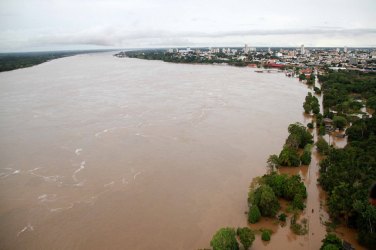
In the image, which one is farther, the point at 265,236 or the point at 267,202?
the point at 267,202

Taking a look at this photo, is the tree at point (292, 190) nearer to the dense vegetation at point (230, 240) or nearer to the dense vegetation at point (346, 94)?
the dense vegetation at point (230, 240)

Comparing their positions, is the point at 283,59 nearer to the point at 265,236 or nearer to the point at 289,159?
the point at 289,159

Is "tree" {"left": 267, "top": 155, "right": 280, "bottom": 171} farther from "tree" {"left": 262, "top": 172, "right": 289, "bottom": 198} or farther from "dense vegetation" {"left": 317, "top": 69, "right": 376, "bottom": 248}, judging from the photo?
"tree" {"left": 262, "top": 172, "right": 289, "bottom": 198}

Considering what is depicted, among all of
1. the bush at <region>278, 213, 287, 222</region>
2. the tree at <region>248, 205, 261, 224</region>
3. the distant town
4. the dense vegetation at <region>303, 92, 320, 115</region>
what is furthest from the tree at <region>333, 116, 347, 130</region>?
the distant town

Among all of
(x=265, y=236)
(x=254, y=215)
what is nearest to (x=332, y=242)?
(x=265, y=236)

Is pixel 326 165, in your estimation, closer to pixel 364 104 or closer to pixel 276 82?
pixel 364 104

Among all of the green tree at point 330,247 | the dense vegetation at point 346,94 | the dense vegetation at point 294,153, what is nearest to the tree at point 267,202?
the green tree at point 330,247
